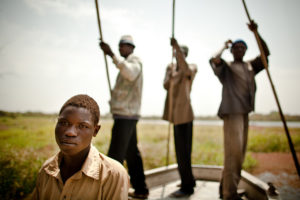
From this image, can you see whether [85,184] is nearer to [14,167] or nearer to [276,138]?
[14,167]

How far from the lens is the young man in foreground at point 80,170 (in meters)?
1.28

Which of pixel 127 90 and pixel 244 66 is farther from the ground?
pixel 244 66

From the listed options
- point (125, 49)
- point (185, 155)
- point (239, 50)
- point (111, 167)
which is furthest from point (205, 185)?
point (111, 167)

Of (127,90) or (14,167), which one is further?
(14,167)

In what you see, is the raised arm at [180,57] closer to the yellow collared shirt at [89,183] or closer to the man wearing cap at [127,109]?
the man wearing cap at [127,109]

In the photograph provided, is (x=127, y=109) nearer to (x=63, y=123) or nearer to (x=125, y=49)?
(x=125, y=49)

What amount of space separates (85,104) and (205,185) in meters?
3.20

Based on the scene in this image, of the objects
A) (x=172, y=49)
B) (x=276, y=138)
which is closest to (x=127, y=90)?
(x=172, y=49)

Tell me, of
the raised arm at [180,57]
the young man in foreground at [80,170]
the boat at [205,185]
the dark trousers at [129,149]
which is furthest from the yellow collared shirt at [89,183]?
the raised arm at [180,57]

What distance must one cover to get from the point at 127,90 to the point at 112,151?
0.88 metres

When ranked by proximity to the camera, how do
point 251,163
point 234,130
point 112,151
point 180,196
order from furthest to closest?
point 251,163 < point 180,196 < point 234,130 < point 112,151

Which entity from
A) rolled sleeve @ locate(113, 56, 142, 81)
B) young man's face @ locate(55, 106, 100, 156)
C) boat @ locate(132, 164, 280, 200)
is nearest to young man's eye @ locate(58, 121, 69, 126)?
young man's face @ locate(55, 106, 100, 156)

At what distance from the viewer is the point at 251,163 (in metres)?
6.98

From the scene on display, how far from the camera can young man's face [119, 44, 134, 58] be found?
316 cm
